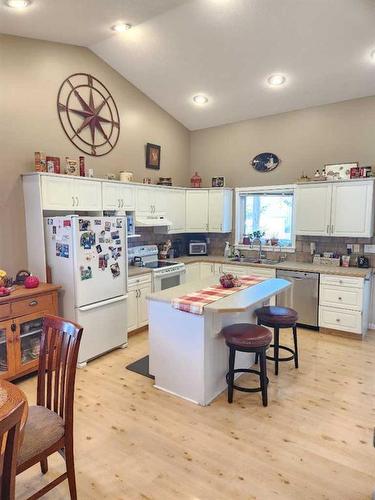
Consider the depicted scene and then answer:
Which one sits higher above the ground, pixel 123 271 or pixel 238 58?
pixel 238 58

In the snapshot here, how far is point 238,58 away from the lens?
13.1 feet

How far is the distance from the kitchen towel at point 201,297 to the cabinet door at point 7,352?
1544 mm

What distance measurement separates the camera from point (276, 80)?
4.34 m

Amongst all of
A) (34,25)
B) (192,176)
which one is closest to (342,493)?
(34,25)

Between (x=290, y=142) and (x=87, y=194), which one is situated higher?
(x=290, y=142)

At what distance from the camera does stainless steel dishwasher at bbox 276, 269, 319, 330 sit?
14.6 ft

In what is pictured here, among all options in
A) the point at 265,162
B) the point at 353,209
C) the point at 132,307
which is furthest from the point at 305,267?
the point at 132,307

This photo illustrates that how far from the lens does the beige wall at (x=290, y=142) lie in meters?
4.48

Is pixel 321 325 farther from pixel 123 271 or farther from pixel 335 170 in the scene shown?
pixel 123 271

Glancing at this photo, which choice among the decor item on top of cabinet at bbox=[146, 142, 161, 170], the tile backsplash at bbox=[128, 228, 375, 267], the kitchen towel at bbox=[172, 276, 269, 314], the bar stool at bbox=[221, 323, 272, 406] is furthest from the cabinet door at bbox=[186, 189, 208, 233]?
the bar stool at bbox=[221, 323, 272, 406]

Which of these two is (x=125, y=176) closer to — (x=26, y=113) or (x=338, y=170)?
(x=26, y=113)

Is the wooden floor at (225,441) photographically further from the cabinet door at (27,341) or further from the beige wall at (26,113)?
the beige wall at (26,113)

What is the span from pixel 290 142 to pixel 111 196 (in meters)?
2.79

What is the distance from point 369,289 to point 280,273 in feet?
3.80
